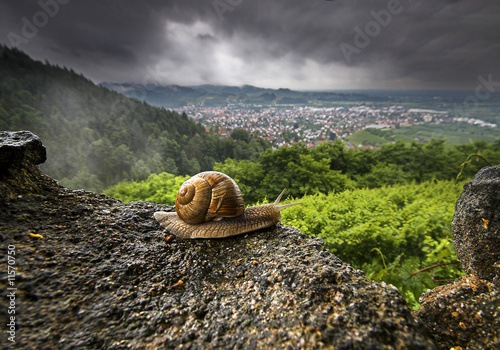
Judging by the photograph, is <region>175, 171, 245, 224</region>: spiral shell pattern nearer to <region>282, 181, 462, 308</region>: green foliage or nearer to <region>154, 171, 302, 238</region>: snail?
<region>154, 171, 302, 238</region>: snail

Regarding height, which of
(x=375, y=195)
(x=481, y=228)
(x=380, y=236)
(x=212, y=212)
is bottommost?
(x=375, y=195)

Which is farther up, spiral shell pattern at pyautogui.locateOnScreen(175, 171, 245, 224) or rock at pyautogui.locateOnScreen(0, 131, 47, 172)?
rock at pyautogui.locateOnScreen(0, 131, 47, 172)

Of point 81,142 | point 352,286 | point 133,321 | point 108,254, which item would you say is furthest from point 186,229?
point 81,142

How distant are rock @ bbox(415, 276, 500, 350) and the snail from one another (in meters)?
1.69

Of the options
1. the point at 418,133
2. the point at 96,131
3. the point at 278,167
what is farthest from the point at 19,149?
the point at 96,131

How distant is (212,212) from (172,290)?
106 cm

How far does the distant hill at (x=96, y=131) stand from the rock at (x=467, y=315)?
2855 centimetres

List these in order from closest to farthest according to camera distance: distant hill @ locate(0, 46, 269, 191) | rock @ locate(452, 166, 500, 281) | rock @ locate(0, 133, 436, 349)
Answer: rock @ locate(0, 133, 436, 349), rock @ locate(452, 166, 500, 281), distant hill @ locate(0, 46, 269, 191)

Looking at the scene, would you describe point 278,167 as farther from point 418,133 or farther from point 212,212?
point 418,133

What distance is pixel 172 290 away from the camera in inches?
69.7

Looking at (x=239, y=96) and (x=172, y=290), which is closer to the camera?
(x=172, y=290)

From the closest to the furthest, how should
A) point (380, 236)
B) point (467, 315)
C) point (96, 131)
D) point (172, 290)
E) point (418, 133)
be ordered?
point (467, 315), point (172, 290), point (380, 236), point (418, 133), point (96, 131)

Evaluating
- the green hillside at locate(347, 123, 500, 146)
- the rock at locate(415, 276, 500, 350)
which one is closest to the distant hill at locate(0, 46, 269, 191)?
the green hillside at locate(347, 123, 500, 146)

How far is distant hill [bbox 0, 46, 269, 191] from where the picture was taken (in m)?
36.2
